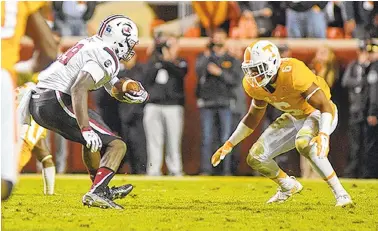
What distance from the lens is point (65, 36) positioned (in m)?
7.48

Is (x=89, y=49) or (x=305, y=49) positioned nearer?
(x=89, y=49)

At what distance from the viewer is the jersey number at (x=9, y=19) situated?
6688mm

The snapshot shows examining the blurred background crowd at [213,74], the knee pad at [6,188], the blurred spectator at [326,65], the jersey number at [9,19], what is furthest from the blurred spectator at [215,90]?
the knee pad at [6,188]

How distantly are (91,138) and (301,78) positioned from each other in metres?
1.33

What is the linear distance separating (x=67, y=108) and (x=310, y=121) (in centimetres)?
150

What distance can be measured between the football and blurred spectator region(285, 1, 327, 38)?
1582 mm

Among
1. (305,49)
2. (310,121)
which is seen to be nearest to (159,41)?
(305,49)

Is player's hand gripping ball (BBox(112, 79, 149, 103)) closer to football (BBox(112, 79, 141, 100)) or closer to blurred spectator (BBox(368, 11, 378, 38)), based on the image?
football (BBox(112, 79, 141, 100))

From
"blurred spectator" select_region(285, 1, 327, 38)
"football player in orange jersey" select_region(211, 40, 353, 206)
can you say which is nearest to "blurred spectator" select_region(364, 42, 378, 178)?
"blurred spectator" select_region(285, 1, 327, 38)

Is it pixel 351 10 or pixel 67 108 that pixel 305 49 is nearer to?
pixel 351 10

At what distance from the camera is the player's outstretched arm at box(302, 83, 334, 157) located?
6215 millimetres

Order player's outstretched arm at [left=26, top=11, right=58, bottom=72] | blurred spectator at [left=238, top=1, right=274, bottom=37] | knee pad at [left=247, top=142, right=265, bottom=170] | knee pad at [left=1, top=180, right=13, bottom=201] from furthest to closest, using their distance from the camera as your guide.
A: blurred spectator at [left=238, top=1, right=274, bottom=37]
player's outstretched arm at [left=26, top=11, right=58, bottom=72]
knee pad at [left=247, top=142, right=265, bottom=170]
knee pad at [left=1, top=180, right=13, bottom=201]

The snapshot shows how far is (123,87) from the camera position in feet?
22.0

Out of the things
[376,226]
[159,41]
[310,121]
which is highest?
[159,41]
